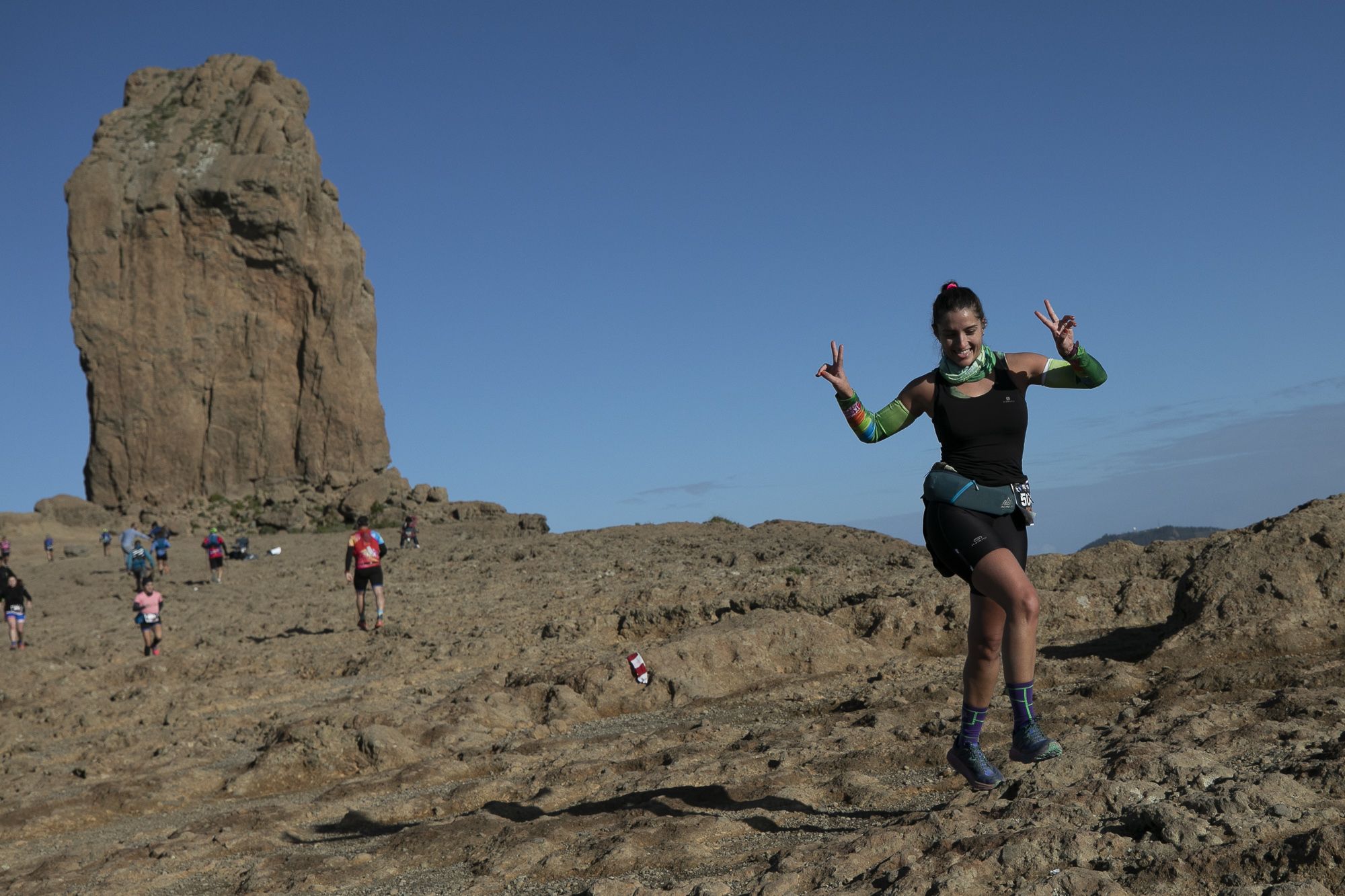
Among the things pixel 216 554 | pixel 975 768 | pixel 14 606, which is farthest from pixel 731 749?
pixel 216 554

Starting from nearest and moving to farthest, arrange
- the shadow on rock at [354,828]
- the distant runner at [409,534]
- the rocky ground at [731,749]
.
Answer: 1. the rocky ground at [731,749]
2. the shadow on rock at [354,828]
3. the distant runner at [409,534]

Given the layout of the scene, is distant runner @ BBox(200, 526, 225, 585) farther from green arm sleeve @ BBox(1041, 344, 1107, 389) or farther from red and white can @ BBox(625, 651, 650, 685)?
green arm sleeve @ BBox(1041, 344, 1107, 389)

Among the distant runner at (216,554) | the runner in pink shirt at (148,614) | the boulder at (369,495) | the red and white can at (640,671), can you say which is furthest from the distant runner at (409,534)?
the red and white can at (640,671)

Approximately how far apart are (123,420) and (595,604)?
114 ft

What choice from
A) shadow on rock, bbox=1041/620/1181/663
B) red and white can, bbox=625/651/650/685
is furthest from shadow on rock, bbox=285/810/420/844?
shadow on rock, bbox=1041/620/1181/663

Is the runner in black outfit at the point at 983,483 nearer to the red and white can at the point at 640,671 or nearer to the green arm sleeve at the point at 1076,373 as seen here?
the green arm sleeve at the point at 1076,373

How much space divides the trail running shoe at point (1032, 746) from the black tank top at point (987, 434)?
0.88m

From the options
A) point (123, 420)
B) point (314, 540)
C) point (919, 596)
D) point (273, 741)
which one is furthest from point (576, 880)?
point (123, 420)

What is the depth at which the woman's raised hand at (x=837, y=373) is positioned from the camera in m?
4.28

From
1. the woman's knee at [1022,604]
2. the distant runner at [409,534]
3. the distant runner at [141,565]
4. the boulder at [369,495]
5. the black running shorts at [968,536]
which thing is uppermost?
the boulder at [369,495]

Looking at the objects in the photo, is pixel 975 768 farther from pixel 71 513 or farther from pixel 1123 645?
pixel 71 513

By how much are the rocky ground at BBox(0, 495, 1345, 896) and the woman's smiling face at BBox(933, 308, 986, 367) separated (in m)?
1.49

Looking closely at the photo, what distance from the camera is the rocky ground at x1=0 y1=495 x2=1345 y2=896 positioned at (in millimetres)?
3387

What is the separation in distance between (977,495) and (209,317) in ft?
143
